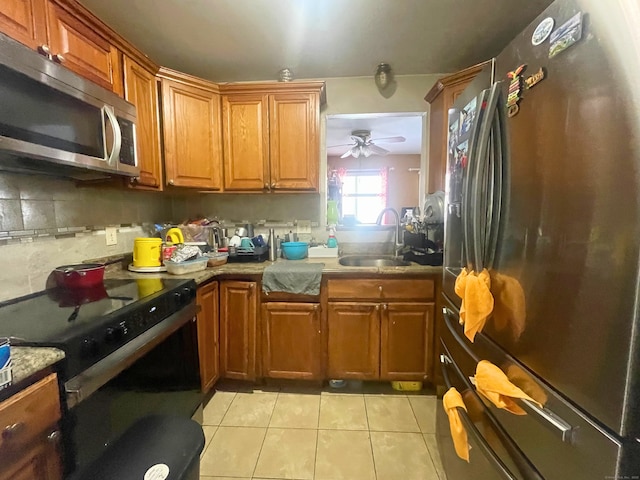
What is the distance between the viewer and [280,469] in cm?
146

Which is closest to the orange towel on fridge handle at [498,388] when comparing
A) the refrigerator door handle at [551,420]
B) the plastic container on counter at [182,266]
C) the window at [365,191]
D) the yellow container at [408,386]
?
the refrigerator door handle at [551,420]

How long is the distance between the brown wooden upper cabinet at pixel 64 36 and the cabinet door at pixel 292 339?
156 cm

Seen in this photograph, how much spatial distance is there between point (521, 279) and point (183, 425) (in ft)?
3.87

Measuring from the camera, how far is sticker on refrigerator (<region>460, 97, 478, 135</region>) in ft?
3.38

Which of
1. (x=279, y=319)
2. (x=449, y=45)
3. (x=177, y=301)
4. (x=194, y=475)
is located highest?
(x=449, y=45)

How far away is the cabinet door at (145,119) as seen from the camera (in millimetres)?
1722

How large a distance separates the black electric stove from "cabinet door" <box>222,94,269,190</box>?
978 mm

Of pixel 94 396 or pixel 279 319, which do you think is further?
pixel 279 319

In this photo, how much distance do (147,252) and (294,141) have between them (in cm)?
127

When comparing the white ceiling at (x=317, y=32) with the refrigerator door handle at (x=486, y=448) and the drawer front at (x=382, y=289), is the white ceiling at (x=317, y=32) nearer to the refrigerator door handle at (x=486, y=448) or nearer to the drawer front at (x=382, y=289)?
the drawer front at (x=382, y=289)

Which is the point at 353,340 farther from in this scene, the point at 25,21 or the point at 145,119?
the point at 25,21

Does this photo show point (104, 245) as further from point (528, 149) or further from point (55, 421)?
point (528, 149)

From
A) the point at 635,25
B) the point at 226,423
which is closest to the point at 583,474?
the point at 635,25

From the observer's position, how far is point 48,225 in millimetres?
1496
